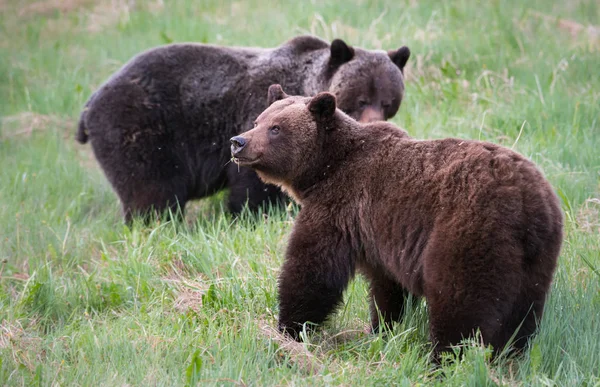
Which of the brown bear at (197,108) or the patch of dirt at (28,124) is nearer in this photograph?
the brown bear at (197,108)

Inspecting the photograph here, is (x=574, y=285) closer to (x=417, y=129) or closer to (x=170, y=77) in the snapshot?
(x=417, y=129)

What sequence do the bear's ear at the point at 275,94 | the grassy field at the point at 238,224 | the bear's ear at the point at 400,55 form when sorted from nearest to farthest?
the grassy field at the point at 238,224 < the bear's ear at the point at 275,94 < the bear's ear at the point at 400,55

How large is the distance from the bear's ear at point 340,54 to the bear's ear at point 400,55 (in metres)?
0.48

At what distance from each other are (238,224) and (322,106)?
2.38 metres

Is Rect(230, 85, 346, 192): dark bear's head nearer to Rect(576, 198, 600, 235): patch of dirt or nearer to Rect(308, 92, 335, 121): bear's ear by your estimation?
Rect(308, 92, 335, 121): bear's ear

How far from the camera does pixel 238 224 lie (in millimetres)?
7270

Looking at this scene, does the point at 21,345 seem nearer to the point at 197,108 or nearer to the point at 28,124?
the point at 197,108

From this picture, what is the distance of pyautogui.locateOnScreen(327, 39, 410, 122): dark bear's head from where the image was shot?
8.09m

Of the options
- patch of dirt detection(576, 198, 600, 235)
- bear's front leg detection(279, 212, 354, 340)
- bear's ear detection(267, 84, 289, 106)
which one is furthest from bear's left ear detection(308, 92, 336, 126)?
patch of dirt detection(576, 198, 600, 235)

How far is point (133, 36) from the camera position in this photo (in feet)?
44.2

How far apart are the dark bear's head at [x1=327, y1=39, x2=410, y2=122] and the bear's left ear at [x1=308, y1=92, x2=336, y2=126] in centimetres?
279

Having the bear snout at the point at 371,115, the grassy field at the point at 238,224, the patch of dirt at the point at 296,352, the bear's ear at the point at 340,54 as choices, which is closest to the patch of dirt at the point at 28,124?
the grassy field at the point at 238,224

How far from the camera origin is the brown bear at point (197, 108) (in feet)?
26.2

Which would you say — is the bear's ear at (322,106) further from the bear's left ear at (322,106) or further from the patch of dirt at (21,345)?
the patch of dirt at (21,345)
